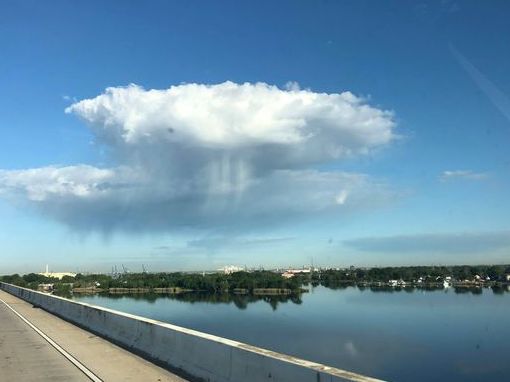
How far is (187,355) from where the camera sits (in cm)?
1108

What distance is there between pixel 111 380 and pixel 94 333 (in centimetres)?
902

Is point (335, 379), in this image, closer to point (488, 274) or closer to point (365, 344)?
point (365, 344)

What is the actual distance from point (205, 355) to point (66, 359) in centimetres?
463

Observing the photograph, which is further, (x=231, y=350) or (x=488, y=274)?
(x=488, y=274)

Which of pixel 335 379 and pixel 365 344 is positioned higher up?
pixel 335 379

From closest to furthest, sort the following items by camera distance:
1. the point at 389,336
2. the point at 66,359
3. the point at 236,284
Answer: the point at 66,359 → the point at 389,336 → the point at 236,284

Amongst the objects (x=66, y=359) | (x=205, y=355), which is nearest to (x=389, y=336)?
(x=66, y=359)

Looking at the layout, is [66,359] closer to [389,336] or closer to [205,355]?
[205,355]

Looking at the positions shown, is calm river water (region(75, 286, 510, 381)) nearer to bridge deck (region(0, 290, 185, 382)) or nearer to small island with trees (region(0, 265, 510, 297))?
bridge deck (region(0, 290, 185, 382))

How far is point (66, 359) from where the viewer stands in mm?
13156

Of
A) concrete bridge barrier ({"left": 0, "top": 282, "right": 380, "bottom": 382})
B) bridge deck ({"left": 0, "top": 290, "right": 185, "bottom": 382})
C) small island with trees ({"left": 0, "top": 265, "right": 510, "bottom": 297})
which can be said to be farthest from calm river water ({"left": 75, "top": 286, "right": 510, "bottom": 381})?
small island with trees ({"left": 0, "top": 265, "right": 510, "bottom": 297})

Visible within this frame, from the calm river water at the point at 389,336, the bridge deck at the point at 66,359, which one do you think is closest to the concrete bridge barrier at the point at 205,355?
the bridge deck at the point at 66,359

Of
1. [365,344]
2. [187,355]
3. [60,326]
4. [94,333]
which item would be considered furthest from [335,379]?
[365,344]

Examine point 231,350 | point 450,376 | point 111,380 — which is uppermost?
point 231,350
